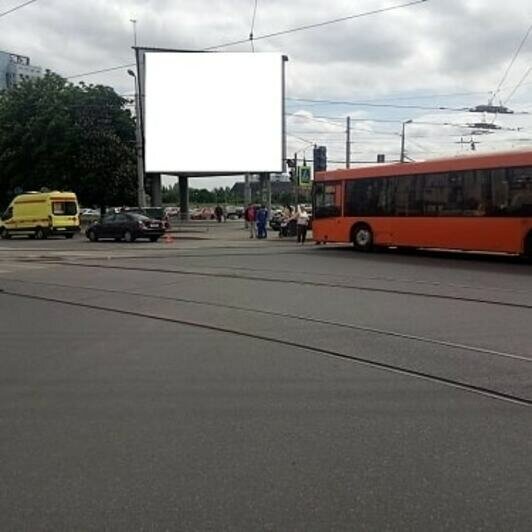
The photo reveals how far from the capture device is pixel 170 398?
20.5 feet

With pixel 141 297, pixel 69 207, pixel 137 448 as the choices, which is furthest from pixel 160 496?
pixel 69 207

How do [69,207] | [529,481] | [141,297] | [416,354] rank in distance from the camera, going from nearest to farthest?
[529,481]
[416,354]
[141,297]
[69,207]

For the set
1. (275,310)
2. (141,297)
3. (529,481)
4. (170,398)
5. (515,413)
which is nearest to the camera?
(529,481)

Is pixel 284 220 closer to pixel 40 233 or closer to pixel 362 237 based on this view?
pixel 362 237

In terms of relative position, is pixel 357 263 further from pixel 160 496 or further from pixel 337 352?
pixel 160 496

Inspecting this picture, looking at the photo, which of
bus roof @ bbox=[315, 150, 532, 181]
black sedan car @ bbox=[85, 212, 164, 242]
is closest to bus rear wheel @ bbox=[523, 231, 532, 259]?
bus roof @ bbox=[315, 150, 532, 181]

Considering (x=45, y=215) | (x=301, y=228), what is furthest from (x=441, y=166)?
(x=45, y=215)

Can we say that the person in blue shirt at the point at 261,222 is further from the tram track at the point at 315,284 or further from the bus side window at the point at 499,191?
the bus side window at the point at 499,191

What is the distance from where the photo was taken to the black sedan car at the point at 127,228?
36.2m

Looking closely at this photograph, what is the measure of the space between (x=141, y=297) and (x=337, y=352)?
6055 mm

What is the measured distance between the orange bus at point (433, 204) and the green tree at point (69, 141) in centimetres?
2988

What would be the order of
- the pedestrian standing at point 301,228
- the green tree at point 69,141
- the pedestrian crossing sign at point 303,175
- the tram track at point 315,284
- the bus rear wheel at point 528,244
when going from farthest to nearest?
the green tree at point 69,141 < the pedestrian crossing sign at point 303,175 < the pedestrian standing at point 301,228 < the bus rear wheel at point 528,244 < the tram track at point 315,284

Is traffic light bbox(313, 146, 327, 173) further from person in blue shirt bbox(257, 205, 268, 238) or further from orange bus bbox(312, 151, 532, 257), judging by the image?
orange bus bbox(312, 151, 532, 257)

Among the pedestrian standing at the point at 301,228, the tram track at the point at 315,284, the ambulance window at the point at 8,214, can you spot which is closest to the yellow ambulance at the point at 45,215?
the ambulance window at the point at 8,214
